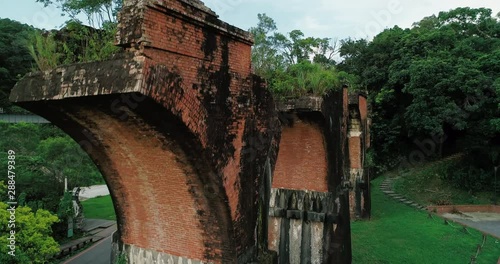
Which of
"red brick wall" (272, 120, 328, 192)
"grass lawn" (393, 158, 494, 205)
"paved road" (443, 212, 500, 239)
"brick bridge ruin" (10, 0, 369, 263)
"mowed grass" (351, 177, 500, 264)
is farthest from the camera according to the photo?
"grass lawn" (393, 158, 494, 205)

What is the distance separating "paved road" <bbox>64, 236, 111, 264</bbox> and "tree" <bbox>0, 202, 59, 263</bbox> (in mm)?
3892

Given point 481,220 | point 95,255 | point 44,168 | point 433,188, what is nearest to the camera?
point 95,255

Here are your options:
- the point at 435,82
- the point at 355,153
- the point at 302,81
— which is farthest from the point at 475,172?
the point at 302,81

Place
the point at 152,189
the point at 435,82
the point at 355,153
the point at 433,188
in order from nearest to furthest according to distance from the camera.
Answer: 1. the point at 152,189
2. the point at 355,153
3. the point at 435,82
4. the point at 433,188

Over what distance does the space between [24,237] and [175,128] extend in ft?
18.1

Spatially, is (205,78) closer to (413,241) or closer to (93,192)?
(413,241)

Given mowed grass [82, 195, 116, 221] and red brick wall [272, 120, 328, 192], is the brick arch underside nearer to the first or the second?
red brick wall [272, 120, 328, 192]

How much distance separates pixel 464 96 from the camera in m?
18.3

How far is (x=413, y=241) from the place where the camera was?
1210 cm

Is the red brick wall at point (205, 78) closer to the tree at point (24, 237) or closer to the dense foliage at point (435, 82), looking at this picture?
the tree at point (24, 237)

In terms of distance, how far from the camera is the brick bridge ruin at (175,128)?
3457 millimetres

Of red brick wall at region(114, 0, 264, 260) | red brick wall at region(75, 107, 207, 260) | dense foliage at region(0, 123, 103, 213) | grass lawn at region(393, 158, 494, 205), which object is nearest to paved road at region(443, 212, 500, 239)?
grass lawn at region(393, 158, 494, 205)

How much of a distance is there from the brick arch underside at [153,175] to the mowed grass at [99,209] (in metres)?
13.2

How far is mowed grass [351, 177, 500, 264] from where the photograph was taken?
34.4ft
